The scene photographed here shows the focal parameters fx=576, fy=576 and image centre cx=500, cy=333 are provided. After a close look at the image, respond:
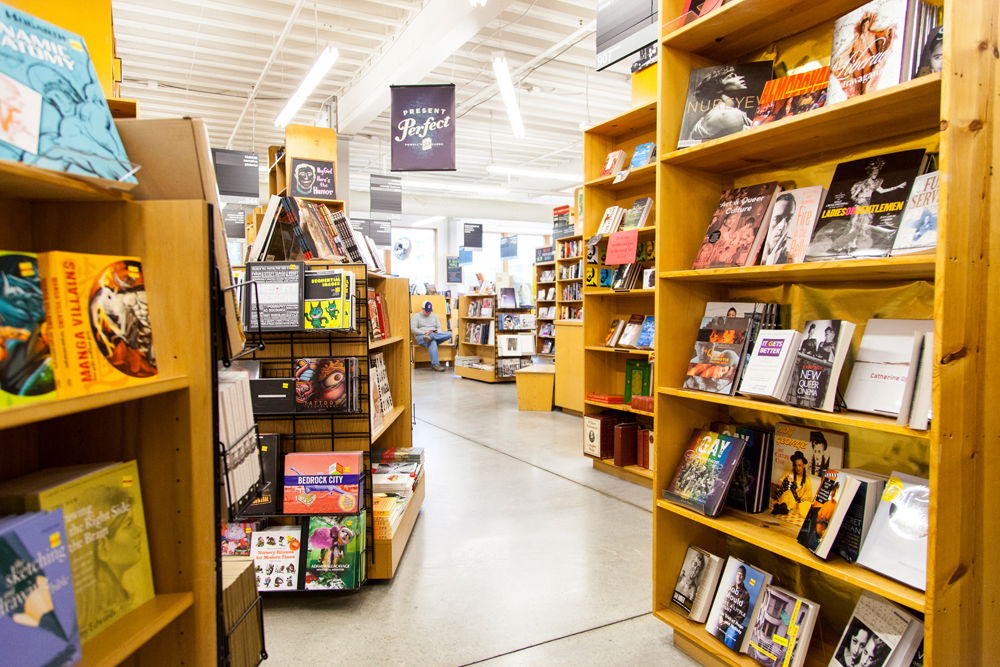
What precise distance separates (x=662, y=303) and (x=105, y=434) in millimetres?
1805

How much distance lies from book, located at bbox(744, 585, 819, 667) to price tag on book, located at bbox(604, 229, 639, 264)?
203cm

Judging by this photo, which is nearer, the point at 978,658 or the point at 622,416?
the point at 978,658

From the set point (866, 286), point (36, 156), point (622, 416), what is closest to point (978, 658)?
point (866, 286)

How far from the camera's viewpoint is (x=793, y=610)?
1.89 meters

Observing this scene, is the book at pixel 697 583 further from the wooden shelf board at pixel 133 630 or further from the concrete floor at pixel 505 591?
the wooden shelf board at pixel 133 630

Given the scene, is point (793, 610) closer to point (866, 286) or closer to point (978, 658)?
point (978, 658)

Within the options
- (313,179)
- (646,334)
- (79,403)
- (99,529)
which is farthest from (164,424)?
(313,179)

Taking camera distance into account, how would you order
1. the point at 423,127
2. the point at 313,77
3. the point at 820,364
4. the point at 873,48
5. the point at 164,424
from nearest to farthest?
the point at 164,424 → the point at 873,48 → the point at 820,364 → the point at 313,77 → the point at 423,127

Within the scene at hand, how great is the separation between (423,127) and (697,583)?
5427 mm

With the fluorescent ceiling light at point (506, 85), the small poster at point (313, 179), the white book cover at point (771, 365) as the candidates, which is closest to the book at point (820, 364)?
the white book cover at point (771, 365)

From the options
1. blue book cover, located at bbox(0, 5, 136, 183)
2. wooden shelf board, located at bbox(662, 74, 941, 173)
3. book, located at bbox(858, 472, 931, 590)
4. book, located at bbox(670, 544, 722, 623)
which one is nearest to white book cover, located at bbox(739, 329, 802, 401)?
book, located at bbox(858, 472, 931, 590)

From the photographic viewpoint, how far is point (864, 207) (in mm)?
1771

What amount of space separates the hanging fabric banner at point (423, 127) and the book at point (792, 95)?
15.0 ft

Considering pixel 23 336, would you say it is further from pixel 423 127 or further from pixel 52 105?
pixel 423 127
